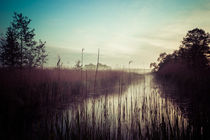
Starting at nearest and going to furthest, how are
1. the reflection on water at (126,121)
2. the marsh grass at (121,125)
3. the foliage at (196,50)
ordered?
the marsh grass at (121,125), the reflection on water at (126,121), the foliage at (196,50)

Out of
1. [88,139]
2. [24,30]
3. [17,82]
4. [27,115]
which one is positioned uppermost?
[24,30]

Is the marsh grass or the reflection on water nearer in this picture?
the marsh grass

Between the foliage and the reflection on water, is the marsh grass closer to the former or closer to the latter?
the reflection on water

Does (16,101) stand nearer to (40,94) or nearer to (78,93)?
(40,94)

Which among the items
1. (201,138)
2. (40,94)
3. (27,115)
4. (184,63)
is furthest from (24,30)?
(184,63)

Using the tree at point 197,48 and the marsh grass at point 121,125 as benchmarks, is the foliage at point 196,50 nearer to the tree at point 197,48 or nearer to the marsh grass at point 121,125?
the tree at point 197,48

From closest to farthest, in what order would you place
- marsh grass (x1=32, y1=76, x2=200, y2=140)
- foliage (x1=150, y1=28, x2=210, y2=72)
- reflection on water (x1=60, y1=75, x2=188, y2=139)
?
marsh grass (x1=32, y1=76, x2=200, y2=140) < reflection on water (x1=60, y1=75, x2=188, y2=139) < foliage (x1=150, y1=28, x2=210, y2=72)

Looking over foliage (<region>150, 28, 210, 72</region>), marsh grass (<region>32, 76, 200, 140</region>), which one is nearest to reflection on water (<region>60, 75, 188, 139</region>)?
marsh grass (<region>32, 76, 200, 140</region>)

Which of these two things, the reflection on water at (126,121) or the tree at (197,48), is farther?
the tree at (197,48)

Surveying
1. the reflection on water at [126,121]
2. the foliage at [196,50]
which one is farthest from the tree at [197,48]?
the reflection on water at [126,121]

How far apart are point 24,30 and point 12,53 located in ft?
14.0

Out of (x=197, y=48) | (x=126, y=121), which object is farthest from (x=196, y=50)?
(x=126, y=121)

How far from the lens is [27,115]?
3840 mm

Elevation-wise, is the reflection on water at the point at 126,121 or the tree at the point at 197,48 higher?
the tree at the point at 197,48
